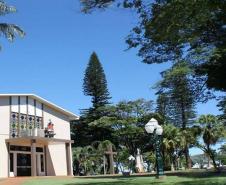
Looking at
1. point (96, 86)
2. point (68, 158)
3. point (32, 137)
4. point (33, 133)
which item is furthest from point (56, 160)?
point (96, 86)

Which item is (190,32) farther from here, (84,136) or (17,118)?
(84,136)

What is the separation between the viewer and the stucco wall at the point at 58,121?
36.2 m

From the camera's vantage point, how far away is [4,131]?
32.0m

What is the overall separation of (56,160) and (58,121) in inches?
132

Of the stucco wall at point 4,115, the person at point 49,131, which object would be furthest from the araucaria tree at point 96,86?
the stucco wall at point 4,115

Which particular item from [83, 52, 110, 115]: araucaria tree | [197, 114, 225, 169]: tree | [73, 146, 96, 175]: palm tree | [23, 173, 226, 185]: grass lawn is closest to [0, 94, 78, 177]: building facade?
[73, 146, 96, 175]: palm tree

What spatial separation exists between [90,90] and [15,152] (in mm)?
23846

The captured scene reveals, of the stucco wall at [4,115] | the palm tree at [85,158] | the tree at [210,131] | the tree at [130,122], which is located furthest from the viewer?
the tree at [130,122]

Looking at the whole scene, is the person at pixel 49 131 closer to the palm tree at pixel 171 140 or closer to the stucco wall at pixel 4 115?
the stucco wall at pixel 4 115

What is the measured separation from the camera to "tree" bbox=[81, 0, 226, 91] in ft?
30.0

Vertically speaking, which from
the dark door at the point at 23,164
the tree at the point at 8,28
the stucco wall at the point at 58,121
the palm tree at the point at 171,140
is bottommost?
the dark door at the point at 23,164

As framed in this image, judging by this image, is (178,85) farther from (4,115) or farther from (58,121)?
(58,121)

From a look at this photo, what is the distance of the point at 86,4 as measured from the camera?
10039 millimetres

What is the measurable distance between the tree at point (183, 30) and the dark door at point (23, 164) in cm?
2072
